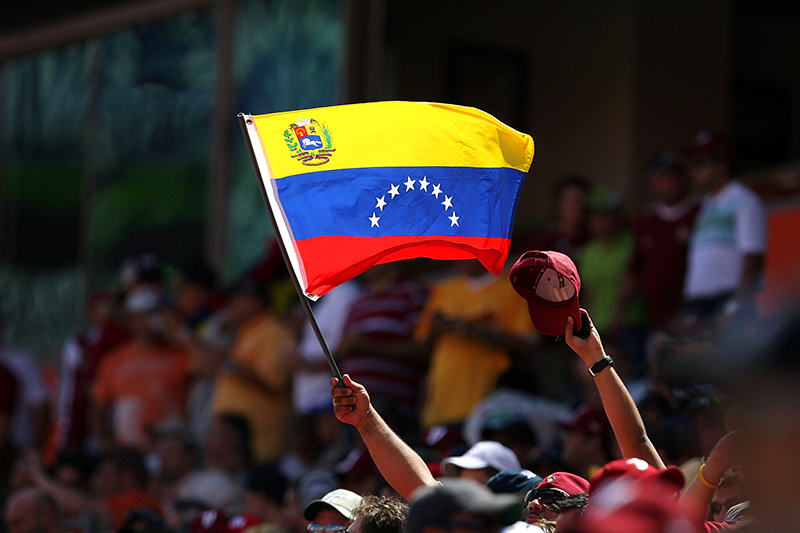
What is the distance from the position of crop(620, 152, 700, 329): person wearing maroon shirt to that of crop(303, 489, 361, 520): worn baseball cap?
3.42 metres

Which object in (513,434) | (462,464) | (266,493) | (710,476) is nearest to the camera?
(710,476)

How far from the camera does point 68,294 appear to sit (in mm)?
12891

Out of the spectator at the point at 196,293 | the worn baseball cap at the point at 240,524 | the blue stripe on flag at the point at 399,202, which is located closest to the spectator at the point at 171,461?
the spectator at the point at 196,293

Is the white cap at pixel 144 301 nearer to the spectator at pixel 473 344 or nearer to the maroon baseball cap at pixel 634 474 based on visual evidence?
the spectator at pixel 473 344

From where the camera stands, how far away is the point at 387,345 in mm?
7871

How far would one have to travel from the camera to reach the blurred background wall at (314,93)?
417 inches

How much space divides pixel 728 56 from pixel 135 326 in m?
5.15

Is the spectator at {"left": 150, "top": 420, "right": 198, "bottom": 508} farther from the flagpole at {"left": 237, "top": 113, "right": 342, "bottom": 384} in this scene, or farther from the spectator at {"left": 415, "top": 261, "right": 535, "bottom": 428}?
the flagpole at {"left": 237, "top": 113, "right": 342, "bottom": 384}

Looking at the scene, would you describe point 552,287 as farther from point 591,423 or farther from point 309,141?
point 591,423

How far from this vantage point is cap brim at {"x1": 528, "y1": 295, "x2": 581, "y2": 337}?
3.73 meters

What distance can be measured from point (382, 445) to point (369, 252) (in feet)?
2.34

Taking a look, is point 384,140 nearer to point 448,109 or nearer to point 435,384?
point 448,109

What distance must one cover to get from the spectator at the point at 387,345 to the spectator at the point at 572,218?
34.6 inches

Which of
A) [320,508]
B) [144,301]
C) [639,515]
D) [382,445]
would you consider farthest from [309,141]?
[144,301]
